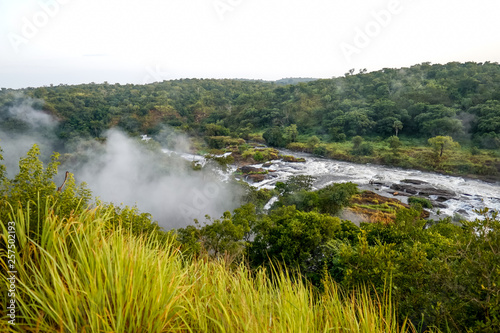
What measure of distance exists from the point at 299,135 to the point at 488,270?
54.2 m

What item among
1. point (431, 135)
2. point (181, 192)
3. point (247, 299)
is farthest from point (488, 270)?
point (431, 135)

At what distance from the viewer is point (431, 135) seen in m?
44.8

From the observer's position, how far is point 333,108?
195 ft

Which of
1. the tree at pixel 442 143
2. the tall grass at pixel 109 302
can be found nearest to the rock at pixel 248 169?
the tree at pixel 442 143

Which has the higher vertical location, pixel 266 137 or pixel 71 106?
pixel 71 106

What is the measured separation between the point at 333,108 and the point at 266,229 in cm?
5298

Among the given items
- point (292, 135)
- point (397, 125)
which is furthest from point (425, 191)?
point (292, 135)

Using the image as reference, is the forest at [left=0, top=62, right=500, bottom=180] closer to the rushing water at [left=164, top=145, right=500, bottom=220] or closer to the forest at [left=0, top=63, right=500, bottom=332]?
the forest at [left=0, top=63, right=500, bottom=332]

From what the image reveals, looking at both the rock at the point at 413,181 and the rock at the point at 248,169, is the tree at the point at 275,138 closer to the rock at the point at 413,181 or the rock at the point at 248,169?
the rock at the point at 248,169

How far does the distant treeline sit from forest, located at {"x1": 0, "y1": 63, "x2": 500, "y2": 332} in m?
0.38

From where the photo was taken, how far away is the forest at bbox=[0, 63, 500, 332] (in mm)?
1837

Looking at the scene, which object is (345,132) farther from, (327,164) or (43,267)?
(43,267)

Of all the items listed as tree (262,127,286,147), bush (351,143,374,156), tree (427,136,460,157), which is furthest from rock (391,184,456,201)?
tree (262,127,286,147)

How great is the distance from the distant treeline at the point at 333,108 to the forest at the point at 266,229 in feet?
1.26
